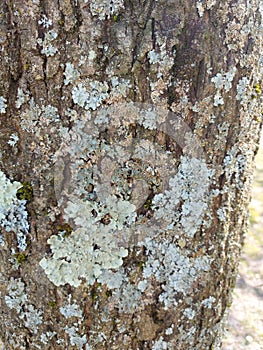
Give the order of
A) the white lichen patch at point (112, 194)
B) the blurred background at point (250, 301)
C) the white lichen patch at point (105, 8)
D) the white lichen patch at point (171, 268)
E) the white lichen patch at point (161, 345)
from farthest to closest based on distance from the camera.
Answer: the blurred background at point (250, 301)
the white lichen patch at point (161, 345)
the white lichen patch at point (171, 268)
the white lichen patch at point (112, 194)
the white lichen patch at point (105, 8)

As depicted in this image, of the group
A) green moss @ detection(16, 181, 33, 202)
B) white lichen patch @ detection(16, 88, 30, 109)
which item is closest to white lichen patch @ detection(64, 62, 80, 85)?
white lichen patch @ detection(16, 88, 30, 109)

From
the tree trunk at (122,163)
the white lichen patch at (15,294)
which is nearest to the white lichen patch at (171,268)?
the tree trunk at (122,163)

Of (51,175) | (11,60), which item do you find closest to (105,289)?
(51,175)

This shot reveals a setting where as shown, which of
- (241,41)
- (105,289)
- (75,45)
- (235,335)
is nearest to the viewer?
(75,45)

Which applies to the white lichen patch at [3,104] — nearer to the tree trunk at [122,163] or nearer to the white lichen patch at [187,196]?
the tree trunk at [122,163]

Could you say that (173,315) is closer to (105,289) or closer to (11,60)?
(105,289)

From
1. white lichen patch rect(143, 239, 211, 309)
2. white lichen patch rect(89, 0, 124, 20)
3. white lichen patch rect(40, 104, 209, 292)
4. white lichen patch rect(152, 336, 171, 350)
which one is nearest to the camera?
white lichen patch rect(89, 0, 124, 20)

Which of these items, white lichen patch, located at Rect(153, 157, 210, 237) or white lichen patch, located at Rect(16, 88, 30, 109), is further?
white lichen patch, located at Rect(153, 157, 210, 237)

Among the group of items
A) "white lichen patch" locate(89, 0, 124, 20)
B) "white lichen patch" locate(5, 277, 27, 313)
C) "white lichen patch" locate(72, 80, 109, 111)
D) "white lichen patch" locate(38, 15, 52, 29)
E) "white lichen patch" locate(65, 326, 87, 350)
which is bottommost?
"white lichen patch" locate(65, 326, 87, 350)

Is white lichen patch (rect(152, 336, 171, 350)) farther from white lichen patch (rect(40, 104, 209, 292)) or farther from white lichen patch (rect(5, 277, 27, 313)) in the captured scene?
white lichen patch (rect(5, 277, 27, 313))
